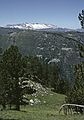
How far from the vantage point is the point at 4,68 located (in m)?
45.5

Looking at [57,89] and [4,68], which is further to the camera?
[57,89]

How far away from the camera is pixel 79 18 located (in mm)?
31453

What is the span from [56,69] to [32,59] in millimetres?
21781

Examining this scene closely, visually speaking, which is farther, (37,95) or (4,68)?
(37,95)

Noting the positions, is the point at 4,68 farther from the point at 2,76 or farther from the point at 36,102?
the point at 36,102

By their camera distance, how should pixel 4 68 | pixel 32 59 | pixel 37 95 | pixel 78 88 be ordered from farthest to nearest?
1. pixel 32 59
2. pixel 37 95
3. pixel 4 68
4. pixel 78 88

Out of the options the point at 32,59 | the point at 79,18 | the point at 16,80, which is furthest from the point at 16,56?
the point at 32,59

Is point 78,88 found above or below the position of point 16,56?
below

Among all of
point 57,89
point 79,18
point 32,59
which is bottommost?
point 57,89

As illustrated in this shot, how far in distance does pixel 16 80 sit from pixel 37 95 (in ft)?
145

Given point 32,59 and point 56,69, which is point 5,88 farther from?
point 56,69

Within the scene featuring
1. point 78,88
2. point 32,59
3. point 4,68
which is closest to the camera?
point 78,88

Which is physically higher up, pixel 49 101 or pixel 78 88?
pixel 78 88

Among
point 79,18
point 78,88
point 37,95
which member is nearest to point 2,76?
point 78,88
